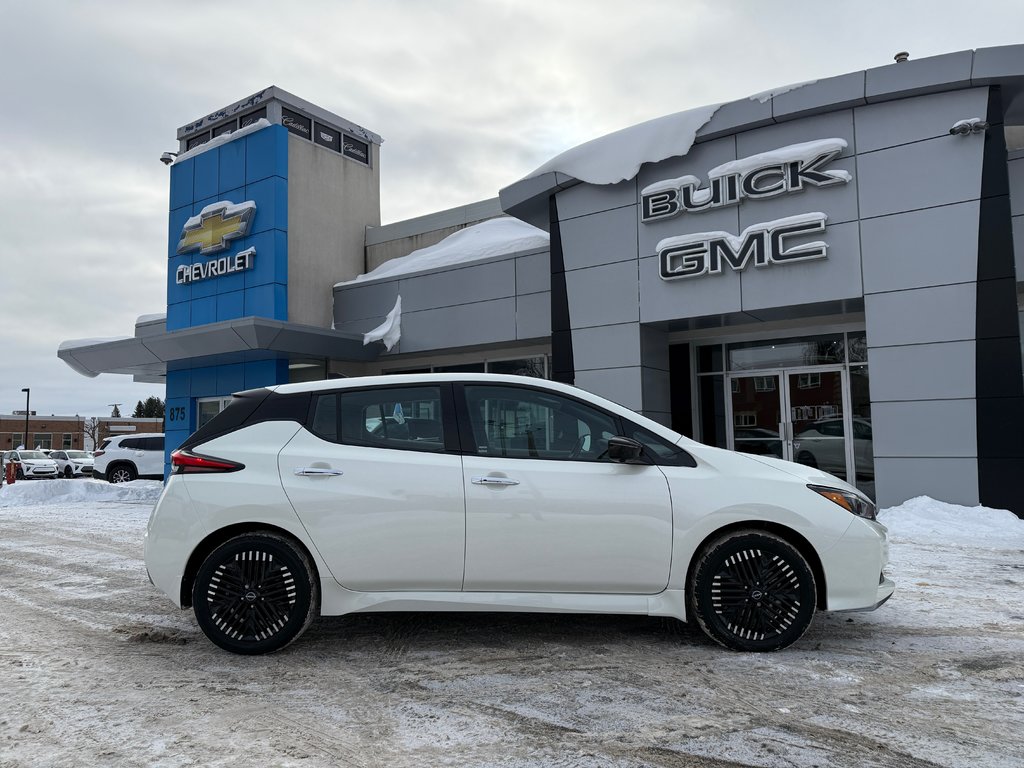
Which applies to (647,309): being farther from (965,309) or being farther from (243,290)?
(243,290)

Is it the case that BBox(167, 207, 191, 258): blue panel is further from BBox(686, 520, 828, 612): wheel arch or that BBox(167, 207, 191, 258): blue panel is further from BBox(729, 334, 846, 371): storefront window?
BBox(686, 520, 828, 612): wheel arch

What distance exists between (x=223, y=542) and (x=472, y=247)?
1268 cm

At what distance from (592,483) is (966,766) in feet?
7.06

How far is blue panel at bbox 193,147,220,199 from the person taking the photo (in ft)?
64.2

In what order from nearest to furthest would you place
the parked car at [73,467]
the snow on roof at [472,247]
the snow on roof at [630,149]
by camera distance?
the snow on roof at [630,149] < the snow on roof at [472,247] < the parked car at [73,467]

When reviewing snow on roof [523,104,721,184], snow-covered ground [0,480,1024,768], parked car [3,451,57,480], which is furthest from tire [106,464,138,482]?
snow-covered ground [0,480,1024,768]

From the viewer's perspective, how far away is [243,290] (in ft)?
60.7

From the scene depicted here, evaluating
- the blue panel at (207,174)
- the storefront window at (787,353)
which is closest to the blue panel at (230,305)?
A: the blue panel at (207,174)

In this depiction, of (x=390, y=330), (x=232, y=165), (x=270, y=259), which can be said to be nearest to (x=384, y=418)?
(x=390, y=330)

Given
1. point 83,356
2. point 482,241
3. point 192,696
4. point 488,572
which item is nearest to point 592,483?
point 488,572

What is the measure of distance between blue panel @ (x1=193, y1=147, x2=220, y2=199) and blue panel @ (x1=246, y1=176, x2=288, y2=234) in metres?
1.94

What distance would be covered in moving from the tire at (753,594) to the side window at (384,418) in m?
1.75

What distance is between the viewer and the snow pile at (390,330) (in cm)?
1678

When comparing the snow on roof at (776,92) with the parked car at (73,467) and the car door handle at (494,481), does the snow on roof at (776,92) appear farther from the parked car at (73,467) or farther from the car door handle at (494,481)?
the parked car at (73,467)
